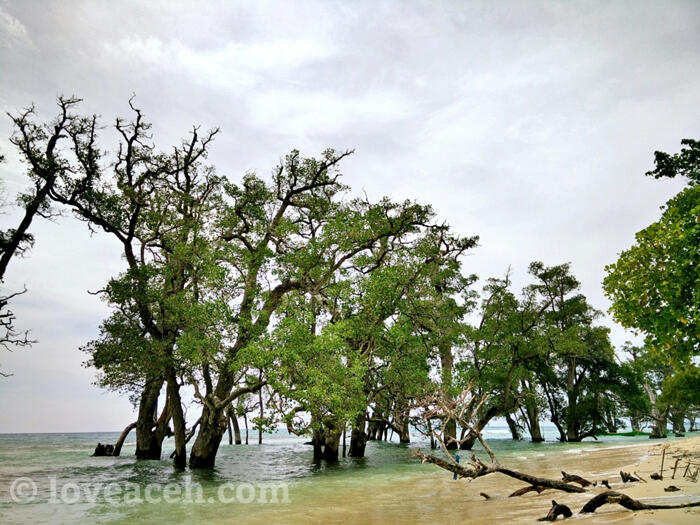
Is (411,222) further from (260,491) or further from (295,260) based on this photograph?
(260,491)

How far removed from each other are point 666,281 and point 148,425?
25.4 metres

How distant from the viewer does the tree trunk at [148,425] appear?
24.1 meters

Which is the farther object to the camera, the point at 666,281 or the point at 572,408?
the point at 572,408

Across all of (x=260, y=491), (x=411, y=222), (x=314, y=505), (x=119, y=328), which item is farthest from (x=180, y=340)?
A: (x=411, y=222)

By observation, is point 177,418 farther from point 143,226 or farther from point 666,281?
point 666,281

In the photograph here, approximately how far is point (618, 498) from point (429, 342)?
811 inches

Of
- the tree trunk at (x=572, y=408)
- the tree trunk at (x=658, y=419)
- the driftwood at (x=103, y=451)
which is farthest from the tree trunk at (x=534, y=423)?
the driftwood at (x=103, y=451)

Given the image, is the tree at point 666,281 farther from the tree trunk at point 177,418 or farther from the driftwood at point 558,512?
the tree trunk at point 177,418

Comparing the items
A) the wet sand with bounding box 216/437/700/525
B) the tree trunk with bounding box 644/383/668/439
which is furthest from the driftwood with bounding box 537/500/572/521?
the tree trunk with bounding box 644/383/668/439

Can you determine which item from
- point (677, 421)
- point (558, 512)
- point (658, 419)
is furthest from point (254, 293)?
point (677, 421)

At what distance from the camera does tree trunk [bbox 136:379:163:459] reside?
2414 cm

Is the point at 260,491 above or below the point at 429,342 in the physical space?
below

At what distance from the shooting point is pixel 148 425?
2472 centimetres

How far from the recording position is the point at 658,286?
358 inches
